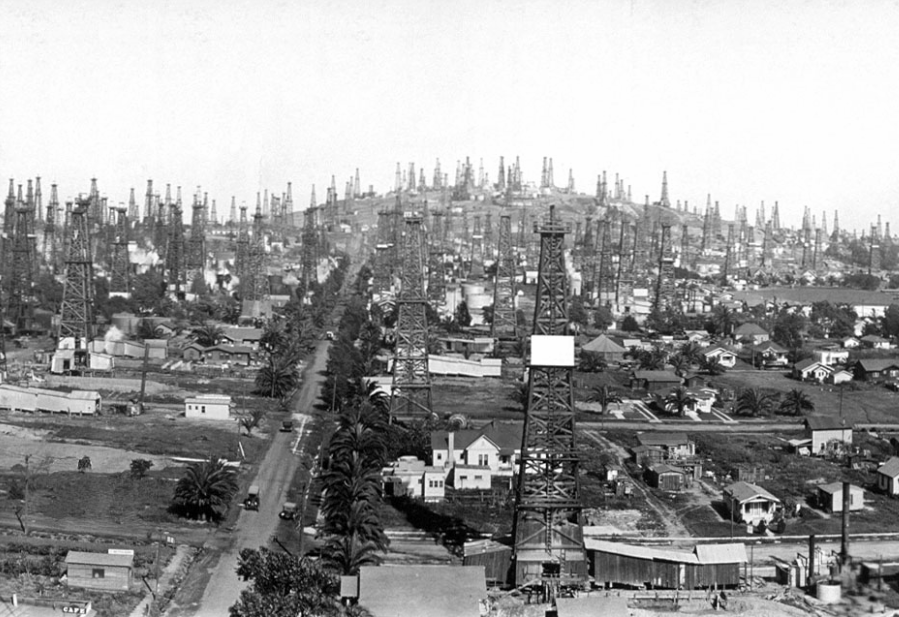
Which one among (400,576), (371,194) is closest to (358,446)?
(400,576)

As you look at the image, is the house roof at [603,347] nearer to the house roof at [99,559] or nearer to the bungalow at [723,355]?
the bungalow at [723,355]

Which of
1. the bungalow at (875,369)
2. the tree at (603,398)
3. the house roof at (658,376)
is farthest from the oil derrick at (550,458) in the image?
the bungalow at (875,369)

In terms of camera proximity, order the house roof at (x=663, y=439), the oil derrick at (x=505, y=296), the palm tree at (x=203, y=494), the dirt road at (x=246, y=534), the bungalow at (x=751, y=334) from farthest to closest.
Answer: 1. the bungalow at (x=751, y=334)
2. the oil derrick at (x=505, y=296)
3. the house roof at (x=663, y=439)
4. the palm tree at (x=203, y=494)
5. the dirt road at (x=246, y=534)

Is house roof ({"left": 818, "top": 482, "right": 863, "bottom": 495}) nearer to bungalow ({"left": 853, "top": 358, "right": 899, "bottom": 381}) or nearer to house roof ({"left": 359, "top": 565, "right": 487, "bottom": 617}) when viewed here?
house roof ({"left": 359, "top": 565, "right": 487, "bottom": 617})

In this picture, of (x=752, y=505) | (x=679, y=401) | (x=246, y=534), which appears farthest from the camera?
(x=679, y=401)

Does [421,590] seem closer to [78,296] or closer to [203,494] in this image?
[203,494]

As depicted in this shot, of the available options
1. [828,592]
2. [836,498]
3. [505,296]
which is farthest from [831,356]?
[828,592]
